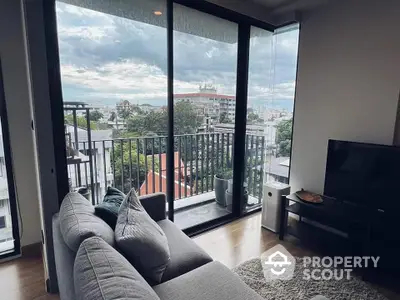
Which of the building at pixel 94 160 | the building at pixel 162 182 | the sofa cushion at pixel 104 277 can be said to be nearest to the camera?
the sofa cushion at pixel 104 277

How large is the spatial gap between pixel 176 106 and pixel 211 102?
53 cm

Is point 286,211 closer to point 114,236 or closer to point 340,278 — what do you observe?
point 340,278

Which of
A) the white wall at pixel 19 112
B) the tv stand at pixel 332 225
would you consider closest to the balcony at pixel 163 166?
the white wall at pixel 19 112

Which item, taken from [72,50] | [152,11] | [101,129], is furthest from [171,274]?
[152,11]

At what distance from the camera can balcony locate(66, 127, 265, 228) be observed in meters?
2.42

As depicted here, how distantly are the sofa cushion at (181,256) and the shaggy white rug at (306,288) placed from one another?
0.59m

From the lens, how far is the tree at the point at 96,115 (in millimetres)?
2244

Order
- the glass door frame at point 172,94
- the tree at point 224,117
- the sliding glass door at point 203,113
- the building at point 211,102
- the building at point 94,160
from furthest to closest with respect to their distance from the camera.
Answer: the tree at point 224,117 < the building at point 211,102 < the sliding glass door at point 203,113 < the building at point 94,160 < the glass door frame at point 172,94

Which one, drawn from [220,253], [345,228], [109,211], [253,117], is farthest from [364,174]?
[109,211]

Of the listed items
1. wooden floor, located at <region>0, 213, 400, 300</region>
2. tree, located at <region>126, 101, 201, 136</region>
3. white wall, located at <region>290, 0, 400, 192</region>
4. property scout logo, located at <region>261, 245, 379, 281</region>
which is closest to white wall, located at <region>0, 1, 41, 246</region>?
wooden floor, located at <region>0, 213, 400, 300</region>

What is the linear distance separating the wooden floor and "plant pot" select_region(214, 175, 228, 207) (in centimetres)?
35

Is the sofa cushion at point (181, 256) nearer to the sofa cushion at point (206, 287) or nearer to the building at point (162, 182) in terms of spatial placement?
the sofa cushion at point (206, 287)

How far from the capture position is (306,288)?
1995 millimetres

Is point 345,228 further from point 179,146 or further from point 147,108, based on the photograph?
point 147,108
